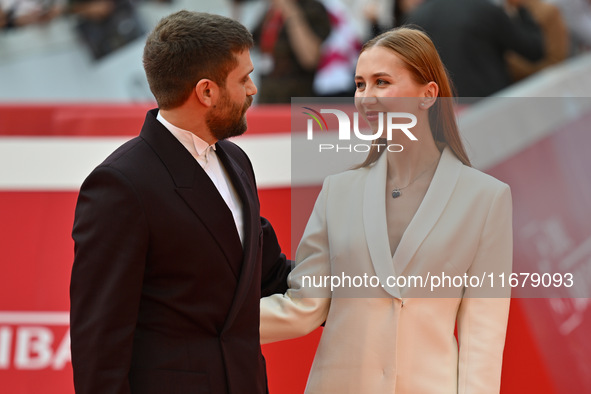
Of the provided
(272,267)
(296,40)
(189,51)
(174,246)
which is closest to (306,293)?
(272,267)

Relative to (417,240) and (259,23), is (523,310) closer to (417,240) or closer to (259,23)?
(417,240)

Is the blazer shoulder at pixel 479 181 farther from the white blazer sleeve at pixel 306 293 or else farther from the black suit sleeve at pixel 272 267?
the black suit sleeve at pixel 272 267

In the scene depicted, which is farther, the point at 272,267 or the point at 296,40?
the point at 296,40

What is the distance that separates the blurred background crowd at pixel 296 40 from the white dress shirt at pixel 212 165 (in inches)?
23.3

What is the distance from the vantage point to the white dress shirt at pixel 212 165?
2.13m

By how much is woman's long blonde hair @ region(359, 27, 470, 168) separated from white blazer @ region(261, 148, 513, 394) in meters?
0.04

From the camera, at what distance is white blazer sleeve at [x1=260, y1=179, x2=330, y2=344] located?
2277 mm

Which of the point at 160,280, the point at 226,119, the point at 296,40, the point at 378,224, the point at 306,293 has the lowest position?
the point at 306,293

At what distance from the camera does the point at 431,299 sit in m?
2.15

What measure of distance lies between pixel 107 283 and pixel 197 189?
0.32 m

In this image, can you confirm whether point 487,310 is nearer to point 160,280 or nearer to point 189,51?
point 160,280

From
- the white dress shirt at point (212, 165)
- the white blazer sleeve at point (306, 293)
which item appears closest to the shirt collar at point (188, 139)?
the white dress shirt at point (212, 165)

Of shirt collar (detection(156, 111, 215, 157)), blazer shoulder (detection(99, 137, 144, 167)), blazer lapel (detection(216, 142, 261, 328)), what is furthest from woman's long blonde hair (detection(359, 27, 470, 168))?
blazer shoulder (detection(99, 137, 144, 167))

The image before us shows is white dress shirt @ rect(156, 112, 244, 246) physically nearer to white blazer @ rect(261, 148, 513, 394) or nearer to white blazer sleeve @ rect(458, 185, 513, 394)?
white blazer @ rect(261, 148, 513, 394)
